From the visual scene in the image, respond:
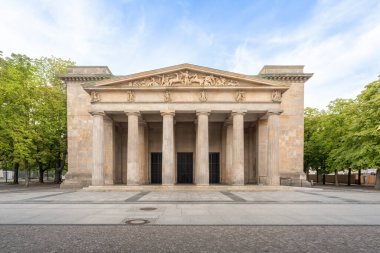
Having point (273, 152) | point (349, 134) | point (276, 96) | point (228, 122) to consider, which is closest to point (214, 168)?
point (228, 122)

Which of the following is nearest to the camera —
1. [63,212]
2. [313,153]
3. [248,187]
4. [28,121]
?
[63,212]

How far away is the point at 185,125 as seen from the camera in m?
36.9

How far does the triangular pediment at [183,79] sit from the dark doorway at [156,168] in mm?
12576

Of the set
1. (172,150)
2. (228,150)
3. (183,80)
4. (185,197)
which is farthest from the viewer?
(228,150)

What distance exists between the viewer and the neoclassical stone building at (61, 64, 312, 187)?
88.8ft

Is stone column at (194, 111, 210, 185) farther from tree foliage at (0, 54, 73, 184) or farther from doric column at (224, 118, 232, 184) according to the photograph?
tree foliage at (0, 54, 73, 184)

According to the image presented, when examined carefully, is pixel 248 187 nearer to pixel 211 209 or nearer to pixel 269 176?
pixel 269 176

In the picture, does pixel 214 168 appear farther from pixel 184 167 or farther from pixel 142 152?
pixel 142 152

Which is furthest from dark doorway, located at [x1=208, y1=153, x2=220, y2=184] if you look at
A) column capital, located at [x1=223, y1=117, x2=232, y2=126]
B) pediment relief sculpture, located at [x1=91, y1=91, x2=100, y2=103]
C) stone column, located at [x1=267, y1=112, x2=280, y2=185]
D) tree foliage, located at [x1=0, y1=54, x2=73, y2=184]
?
tree foliage, located at [x1=0, y1=54, x2=73, y2=184]

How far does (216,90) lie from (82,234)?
825 inches

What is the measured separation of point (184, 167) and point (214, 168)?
421 centimetres

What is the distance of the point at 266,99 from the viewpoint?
27.4 m

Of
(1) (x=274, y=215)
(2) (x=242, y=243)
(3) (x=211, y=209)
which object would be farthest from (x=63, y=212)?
(1) (x=274, y=215)

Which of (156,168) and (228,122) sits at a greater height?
(228,122)
